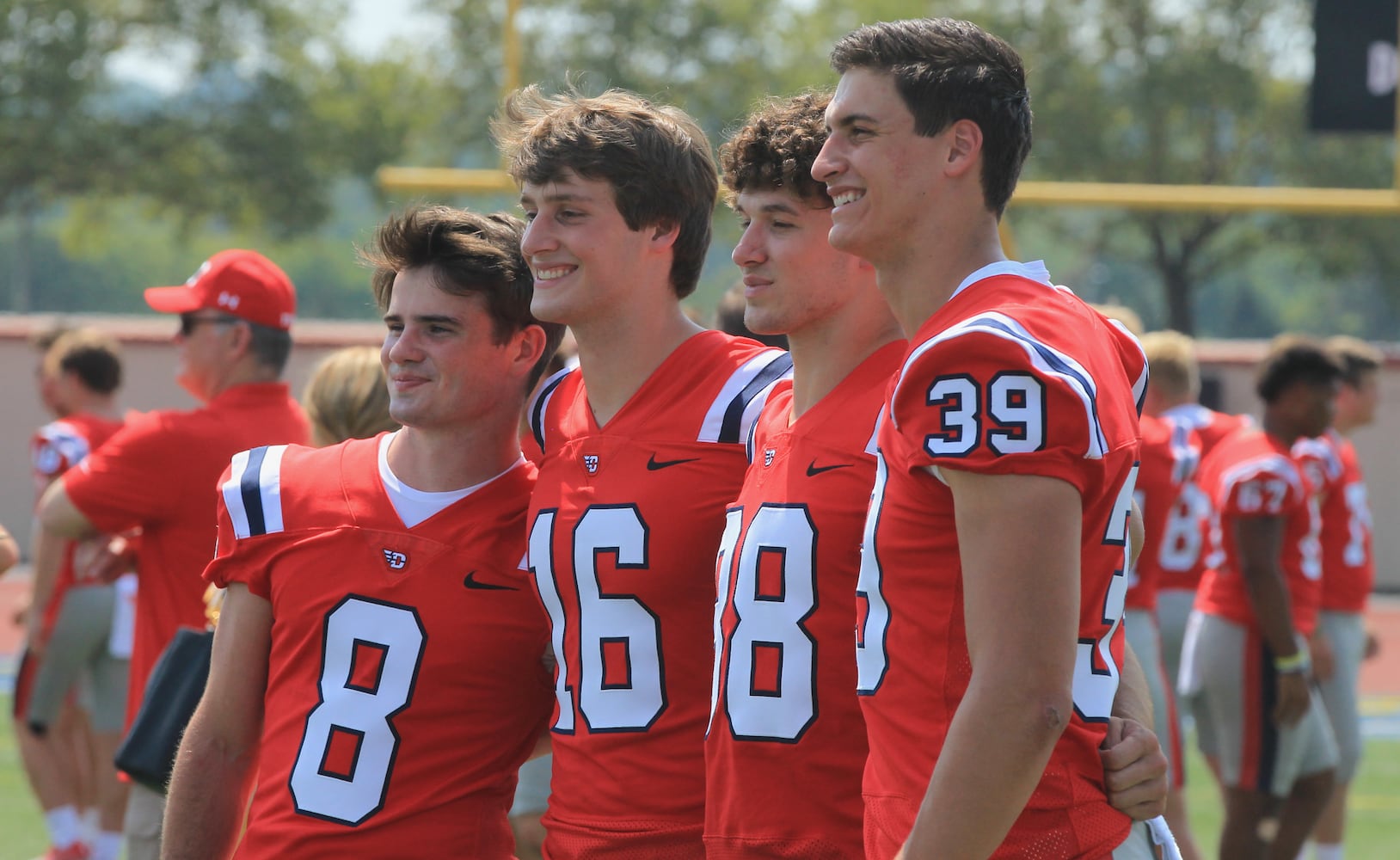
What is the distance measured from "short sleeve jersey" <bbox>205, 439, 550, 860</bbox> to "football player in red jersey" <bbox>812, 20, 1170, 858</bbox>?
801 millimetres

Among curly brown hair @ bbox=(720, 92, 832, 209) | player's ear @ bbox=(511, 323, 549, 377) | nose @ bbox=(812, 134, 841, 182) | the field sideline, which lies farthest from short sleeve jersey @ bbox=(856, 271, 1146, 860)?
the field sideline

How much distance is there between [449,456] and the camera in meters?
2.82

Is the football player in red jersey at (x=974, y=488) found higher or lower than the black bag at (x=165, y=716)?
higher

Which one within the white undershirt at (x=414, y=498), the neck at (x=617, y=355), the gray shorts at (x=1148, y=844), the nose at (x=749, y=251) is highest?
the nose at (x=749, y=251)

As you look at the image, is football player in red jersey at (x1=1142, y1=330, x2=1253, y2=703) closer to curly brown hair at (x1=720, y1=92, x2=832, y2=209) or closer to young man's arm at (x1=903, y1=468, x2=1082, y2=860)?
curly brown hair at (x1=720, y1=92, x2=832, y2=209)

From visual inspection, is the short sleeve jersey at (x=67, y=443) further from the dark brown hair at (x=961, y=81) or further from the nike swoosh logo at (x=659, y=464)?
the dark brown hair at (x=961, y=81)

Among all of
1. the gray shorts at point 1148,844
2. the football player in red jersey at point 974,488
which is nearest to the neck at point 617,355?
the football player in red jersey at point 974,488

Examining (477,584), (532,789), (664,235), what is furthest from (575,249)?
(532,789)

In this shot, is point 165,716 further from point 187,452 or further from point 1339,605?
point 1339,605

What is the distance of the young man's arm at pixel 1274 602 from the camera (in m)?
5.91

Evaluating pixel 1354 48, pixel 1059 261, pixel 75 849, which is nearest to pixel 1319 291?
pixel 1059 261

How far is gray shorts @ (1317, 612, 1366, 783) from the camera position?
6.42 metres

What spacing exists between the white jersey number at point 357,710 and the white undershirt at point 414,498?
0.54 ft

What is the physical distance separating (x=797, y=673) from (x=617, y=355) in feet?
2.22
